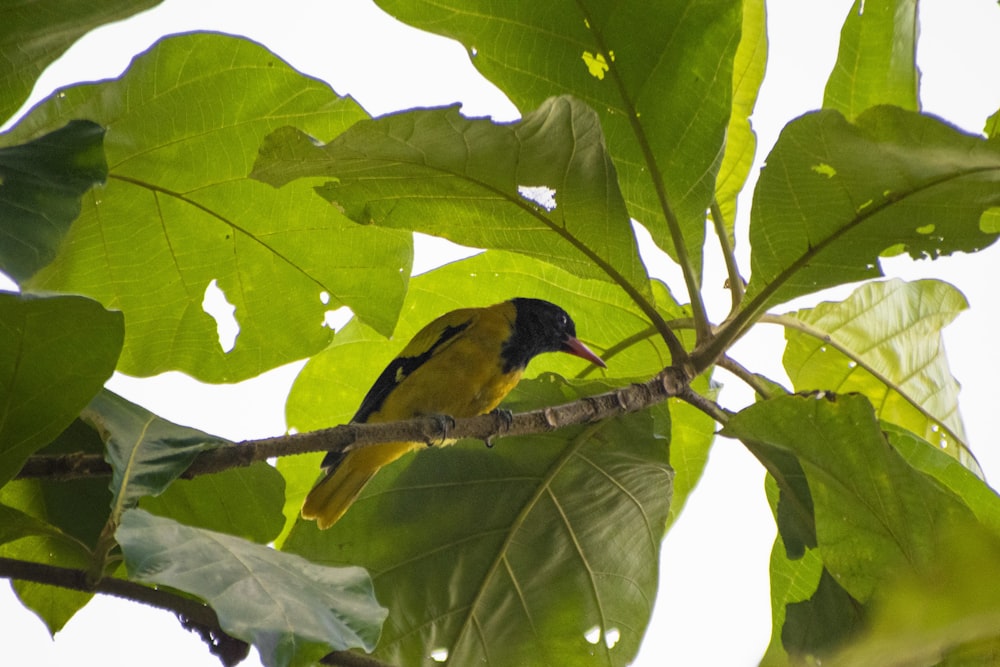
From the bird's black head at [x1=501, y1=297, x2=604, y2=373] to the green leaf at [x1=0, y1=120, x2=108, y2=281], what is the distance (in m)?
1.41

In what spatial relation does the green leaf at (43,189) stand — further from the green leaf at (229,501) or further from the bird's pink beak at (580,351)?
the bird's pink beak at (580,351)

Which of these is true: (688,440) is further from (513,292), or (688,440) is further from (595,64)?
(595,64)

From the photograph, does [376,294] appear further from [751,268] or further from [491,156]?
[751,268]

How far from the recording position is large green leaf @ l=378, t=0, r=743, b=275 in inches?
82.8

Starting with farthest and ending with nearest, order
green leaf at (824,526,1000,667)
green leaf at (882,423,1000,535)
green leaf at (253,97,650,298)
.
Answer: green leaf at (882,423,1000,535), green leaf at (253,97,650,298), green leaf at (824,526,1000,667)

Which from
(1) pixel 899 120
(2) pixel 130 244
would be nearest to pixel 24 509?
(2) pixel 130 244

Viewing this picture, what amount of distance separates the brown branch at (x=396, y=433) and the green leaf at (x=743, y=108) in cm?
73

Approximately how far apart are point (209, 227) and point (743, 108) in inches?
58.2

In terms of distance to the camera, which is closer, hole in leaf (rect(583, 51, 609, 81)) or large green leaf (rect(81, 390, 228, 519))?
large green leaf (rect(81, 390, 228, 519))

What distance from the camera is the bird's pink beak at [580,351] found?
2.75 metres

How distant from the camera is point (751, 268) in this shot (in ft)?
7.36

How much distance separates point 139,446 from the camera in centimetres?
166

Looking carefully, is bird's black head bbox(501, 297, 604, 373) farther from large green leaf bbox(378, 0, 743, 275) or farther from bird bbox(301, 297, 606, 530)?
large green leaf bbox(378, 0, 743, 275)

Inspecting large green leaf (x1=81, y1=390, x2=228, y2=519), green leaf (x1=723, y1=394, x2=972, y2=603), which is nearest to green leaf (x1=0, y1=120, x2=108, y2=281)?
large green leaf (x1=81, y1=390, x2=228, y2=519)
